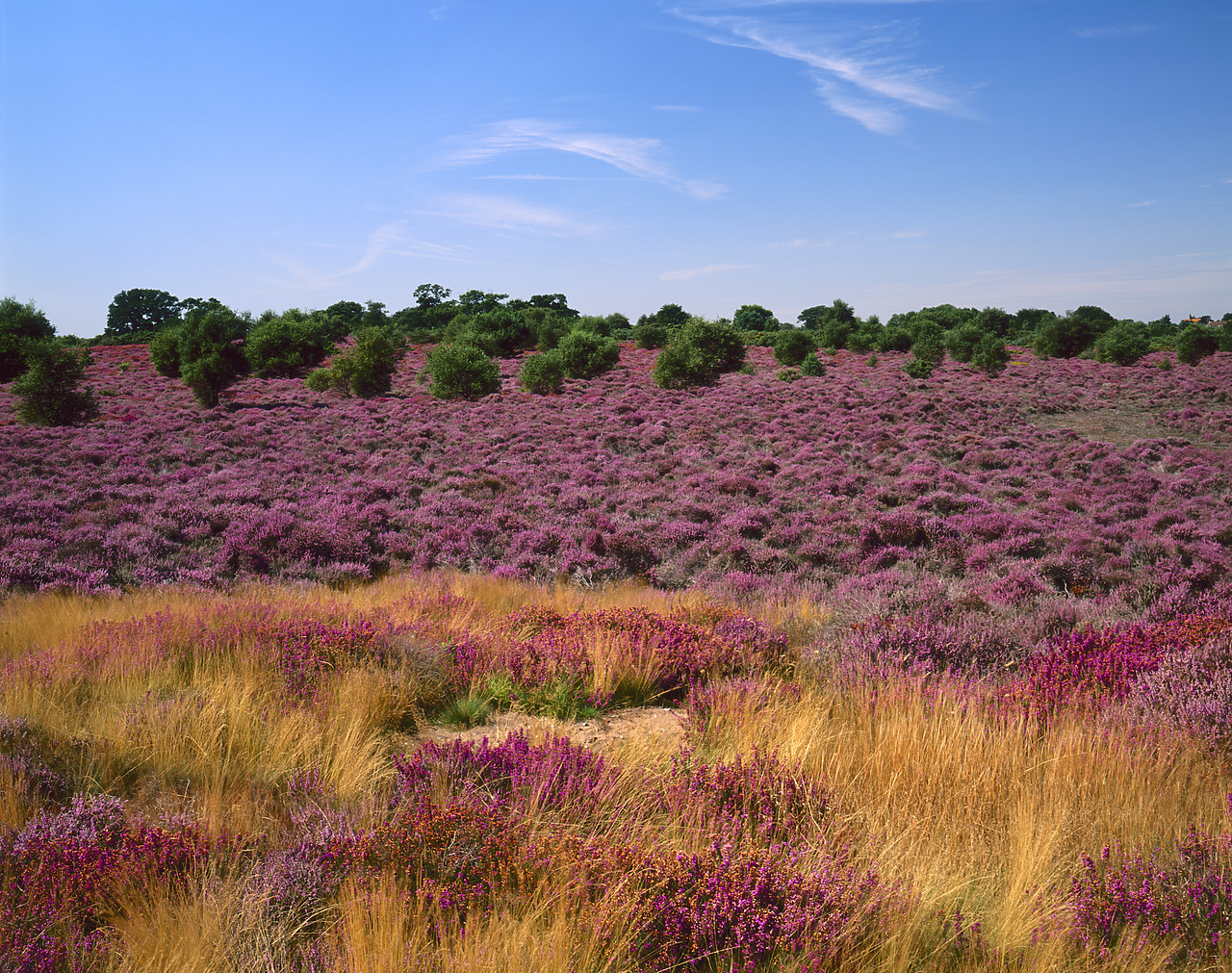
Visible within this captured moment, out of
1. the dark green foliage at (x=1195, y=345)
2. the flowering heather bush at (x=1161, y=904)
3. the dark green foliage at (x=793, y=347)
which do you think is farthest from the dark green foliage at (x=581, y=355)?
the dark green foliage at (x=1195, y=345)

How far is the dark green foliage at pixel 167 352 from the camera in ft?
133

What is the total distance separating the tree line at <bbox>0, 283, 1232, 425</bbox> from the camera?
31.0 m

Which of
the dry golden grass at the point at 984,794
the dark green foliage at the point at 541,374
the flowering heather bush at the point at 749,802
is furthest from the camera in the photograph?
the dark green foliage at the point at 541,374

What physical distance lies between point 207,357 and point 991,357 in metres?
46.7

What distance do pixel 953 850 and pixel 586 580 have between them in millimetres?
7249

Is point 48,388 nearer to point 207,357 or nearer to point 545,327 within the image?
point 207,357

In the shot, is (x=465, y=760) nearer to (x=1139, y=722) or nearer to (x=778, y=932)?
(x=778, y=932)

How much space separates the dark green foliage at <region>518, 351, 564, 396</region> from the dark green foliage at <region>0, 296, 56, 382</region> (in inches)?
914

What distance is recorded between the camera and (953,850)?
2979 mm

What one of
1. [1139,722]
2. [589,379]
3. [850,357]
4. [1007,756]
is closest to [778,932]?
[1007,756]

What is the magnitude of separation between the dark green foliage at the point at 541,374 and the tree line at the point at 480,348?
0.08 metres

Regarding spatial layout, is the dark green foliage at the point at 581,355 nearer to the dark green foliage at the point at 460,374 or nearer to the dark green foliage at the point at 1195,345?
the dark green foliage at the point at 460,374

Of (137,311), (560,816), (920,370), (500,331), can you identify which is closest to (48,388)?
(560,816)

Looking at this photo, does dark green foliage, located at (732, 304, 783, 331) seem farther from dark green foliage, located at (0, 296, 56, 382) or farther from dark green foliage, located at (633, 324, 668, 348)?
dark green foliage, located at (0, 296, 56, 382)
